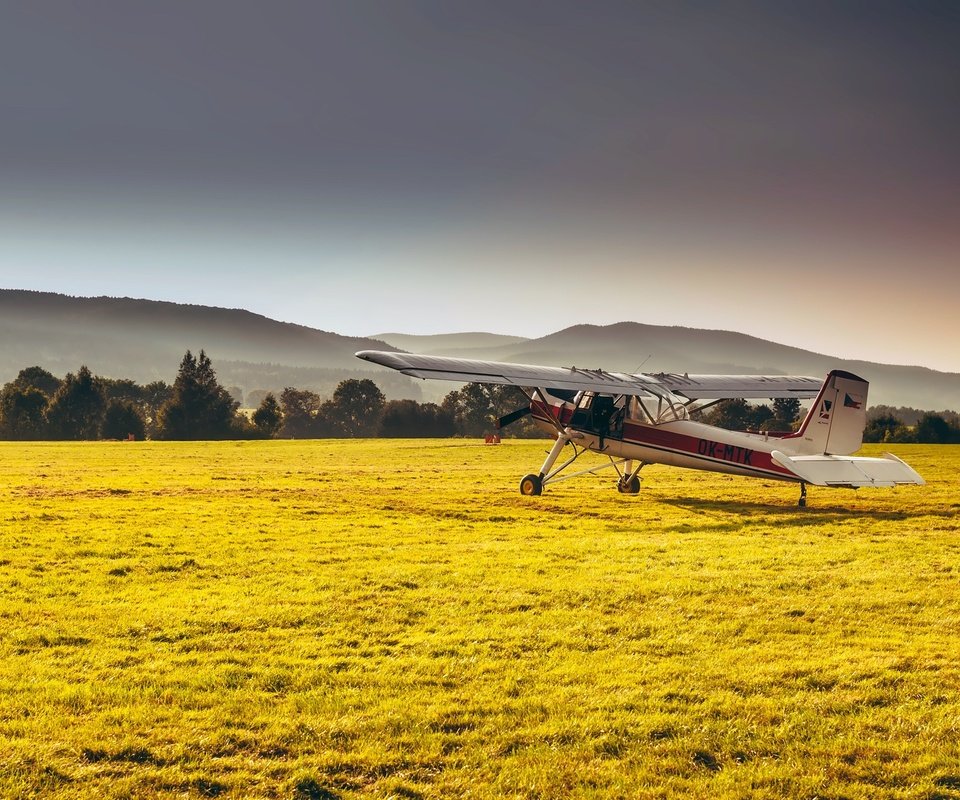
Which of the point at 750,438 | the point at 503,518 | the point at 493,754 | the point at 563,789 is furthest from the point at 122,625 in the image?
the point at 750,438

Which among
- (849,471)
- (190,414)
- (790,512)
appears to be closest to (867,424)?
(790,512)

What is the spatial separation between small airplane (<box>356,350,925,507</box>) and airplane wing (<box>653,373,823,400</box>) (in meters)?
0.03

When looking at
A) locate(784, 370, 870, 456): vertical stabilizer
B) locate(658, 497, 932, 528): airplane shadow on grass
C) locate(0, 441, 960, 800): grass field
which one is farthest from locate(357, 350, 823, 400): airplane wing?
locate(0, 441, 960, 800): grass field

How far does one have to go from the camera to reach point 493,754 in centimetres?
517

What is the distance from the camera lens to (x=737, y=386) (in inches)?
856

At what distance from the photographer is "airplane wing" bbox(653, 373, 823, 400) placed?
20.4 metres

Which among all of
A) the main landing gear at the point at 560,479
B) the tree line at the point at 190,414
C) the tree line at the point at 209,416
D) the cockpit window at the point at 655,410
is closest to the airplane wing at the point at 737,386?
the cockpit window at the point at 655,410

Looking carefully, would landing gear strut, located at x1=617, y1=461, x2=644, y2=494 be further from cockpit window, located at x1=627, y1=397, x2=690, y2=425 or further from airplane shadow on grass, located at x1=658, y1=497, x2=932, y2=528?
cockpit window, located at x1=627, y1=397, x2=690, y2=425

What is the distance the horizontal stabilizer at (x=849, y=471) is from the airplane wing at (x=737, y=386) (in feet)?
12.6

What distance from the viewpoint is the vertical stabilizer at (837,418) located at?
16.9 metres

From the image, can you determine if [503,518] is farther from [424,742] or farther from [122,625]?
[424,742]

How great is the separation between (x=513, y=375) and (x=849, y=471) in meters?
7.64

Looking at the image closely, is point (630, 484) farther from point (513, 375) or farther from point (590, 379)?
point (513, 375)

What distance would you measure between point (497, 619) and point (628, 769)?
3411mm
